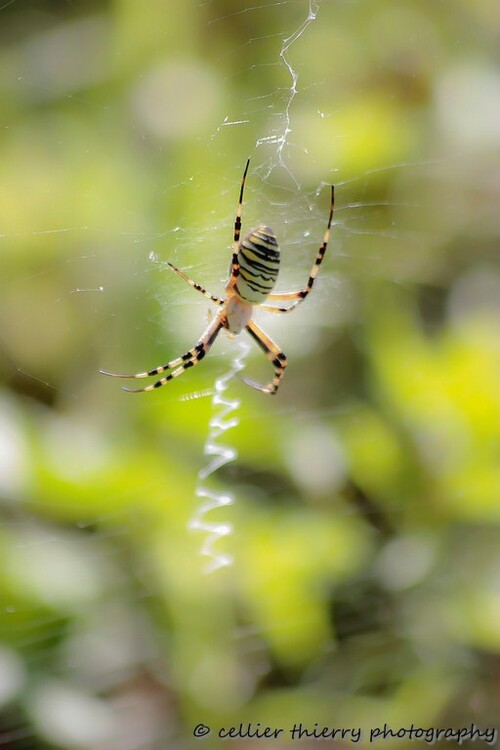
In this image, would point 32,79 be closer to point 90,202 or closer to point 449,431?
point 90,202

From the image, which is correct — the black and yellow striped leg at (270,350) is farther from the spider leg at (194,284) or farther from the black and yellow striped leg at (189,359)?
the spider leg at (194,284)

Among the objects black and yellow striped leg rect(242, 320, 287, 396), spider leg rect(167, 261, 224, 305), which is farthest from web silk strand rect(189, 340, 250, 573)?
spider leg rect(167, 261, 224, 305)

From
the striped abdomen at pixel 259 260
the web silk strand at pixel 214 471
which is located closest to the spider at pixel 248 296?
the striped abdomen at pixel 259 260

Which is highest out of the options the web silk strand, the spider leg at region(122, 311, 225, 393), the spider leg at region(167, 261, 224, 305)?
the spider leg at region(167, 261, 224, 305)

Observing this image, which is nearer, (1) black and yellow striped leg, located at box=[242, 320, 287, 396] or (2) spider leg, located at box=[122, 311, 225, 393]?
(2) spider leg, located at box=[122, 311, 225, 393]

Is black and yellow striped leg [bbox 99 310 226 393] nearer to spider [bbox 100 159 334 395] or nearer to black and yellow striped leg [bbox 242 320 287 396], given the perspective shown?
spider [bbox 100 159 334 395]

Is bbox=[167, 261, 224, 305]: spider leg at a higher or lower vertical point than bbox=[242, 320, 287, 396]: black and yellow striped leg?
higher
